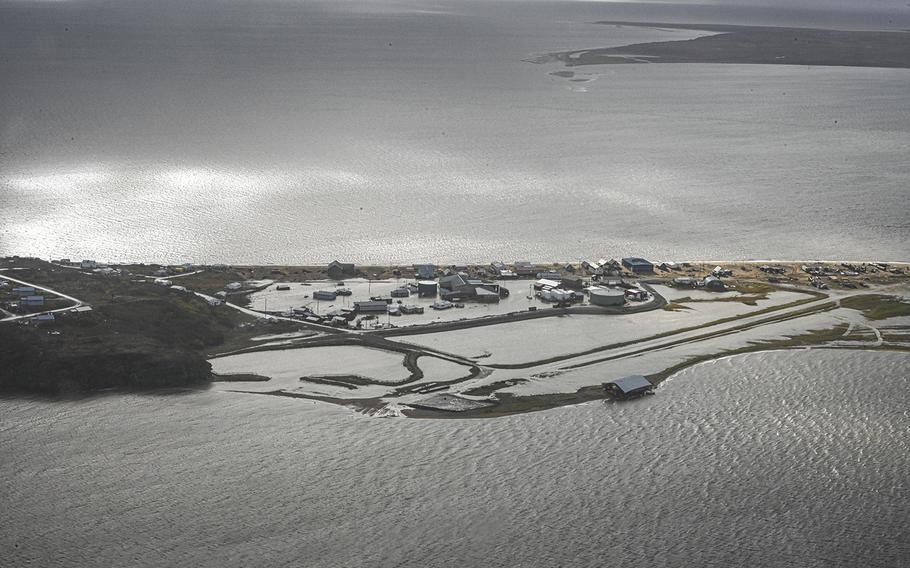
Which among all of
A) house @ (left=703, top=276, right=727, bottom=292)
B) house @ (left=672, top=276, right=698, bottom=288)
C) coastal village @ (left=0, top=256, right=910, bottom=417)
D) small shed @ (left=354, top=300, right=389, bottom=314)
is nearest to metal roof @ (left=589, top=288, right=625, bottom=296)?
coastal village @ (left=0, top=256, right=910, bottom=417)

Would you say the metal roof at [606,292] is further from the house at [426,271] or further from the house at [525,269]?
the house at [426,271]

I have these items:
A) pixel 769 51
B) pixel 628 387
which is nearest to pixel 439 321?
pixel 628 387

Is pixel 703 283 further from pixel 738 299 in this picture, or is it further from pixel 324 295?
pixel 324 295

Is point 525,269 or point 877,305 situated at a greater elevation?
point 525,269

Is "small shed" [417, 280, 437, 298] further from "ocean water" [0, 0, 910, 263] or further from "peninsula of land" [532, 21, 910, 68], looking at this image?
"peninsula of land" [532, 21, 910, 68]

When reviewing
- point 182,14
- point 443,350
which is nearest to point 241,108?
point 443,350

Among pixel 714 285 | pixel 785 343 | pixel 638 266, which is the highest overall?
pixel 638 266
